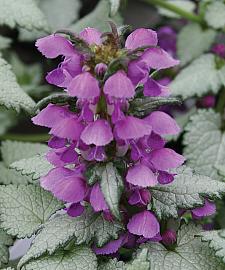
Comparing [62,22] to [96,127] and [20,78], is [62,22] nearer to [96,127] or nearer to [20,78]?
[20,78]

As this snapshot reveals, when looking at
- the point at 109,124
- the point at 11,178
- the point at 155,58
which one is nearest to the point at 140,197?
the point at 109,124

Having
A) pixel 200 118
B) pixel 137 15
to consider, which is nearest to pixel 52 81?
pixel 200 118

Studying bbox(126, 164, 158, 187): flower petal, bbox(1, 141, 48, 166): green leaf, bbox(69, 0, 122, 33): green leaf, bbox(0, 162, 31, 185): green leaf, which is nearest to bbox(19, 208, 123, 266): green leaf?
bbox(126, 164, 158, 187): flower petal

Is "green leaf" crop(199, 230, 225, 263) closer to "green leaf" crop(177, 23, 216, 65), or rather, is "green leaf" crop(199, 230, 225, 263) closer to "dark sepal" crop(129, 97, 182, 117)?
"dark sepal" crop(129, 97, 182, 117)

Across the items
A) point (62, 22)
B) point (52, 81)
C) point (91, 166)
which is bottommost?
point (62, 22)

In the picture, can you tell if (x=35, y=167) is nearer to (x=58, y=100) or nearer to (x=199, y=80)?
(x=58, y=100)
